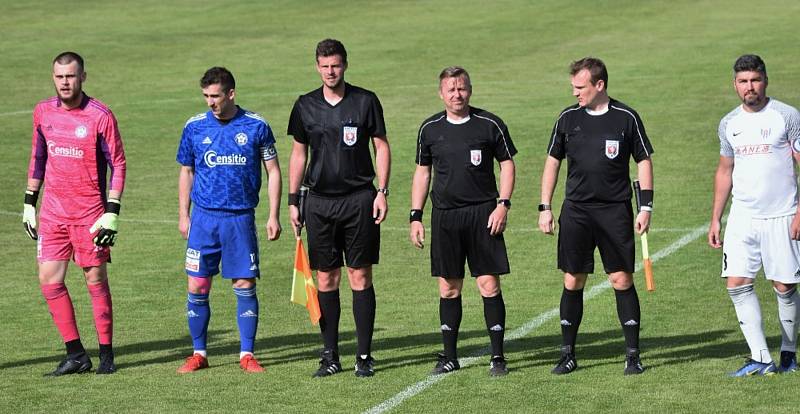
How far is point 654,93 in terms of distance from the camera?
25609mm

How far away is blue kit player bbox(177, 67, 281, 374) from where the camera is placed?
38.0ft

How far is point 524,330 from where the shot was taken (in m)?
13.1

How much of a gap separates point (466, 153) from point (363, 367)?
5.86ft

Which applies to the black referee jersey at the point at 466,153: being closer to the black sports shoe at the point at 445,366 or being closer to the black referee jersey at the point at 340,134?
the black referee jersey at the point at 340,134

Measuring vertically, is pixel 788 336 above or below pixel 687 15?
below

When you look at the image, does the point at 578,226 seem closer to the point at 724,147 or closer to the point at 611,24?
the point at 724,147

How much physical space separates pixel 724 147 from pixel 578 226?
1.23 metres

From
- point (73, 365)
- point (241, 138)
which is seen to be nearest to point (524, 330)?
point (241, 138)

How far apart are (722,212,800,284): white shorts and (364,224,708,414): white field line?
7.24 feet

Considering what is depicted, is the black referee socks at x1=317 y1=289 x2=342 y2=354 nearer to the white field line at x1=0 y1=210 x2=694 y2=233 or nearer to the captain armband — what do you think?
the captain armband

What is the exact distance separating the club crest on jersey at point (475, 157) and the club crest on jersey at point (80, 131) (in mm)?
3003

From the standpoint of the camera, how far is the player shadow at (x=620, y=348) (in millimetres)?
11695

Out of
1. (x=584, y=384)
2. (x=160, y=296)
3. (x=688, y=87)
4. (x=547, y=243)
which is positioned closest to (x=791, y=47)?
(x=688, y=87)

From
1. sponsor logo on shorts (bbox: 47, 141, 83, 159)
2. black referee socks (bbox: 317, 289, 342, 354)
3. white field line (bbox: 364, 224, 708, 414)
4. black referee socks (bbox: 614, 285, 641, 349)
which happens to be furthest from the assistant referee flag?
black referee socks (bbox: 614, 285, 641, 349)
